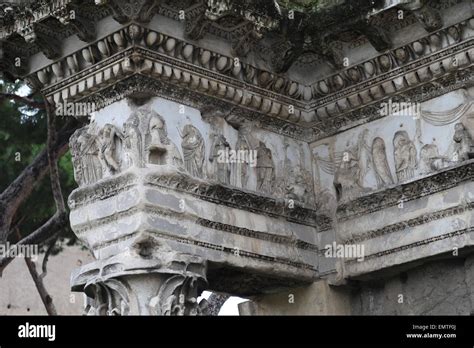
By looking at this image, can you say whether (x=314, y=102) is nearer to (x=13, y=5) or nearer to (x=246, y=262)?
(x=246, y=262)

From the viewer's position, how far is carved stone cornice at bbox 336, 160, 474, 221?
1148 centimetres

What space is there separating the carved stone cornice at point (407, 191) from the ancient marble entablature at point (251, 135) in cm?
1

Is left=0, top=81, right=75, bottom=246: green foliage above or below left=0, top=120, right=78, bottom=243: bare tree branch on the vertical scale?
above

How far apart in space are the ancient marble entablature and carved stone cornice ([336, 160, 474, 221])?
0.01 metres

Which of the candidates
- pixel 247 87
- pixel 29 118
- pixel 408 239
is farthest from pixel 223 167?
pixel 29 118

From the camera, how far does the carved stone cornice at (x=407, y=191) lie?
11484 millimetres

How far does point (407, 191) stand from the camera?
11.9 m

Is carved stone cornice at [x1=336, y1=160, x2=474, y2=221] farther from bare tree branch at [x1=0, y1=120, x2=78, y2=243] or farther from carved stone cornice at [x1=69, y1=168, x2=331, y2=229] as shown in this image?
bare tree branch at [x1=0, y1=120, x2=78, y2=243]

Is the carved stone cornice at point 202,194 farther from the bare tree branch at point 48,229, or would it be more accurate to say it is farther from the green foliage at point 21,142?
the green foliage at point 21,142

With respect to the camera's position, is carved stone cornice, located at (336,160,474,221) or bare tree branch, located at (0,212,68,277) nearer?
carved stone cornice, located at (336,160,474,221)

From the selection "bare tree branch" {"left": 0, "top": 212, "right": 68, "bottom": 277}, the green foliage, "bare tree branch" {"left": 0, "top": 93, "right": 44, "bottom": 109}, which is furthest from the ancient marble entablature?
the green foliage

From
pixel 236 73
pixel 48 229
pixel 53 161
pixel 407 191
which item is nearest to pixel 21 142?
pixel 53 161
